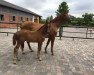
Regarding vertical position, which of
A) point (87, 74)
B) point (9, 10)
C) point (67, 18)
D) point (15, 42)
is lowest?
point (87, 74)

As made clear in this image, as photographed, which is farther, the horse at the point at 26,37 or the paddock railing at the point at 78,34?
the paddock railing at the point at 78,34

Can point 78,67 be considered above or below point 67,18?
below

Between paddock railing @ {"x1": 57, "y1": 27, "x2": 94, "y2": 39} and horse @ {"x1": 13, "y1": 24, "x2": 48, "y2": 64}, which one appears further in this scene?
paddock railing @ {"x1": 57, "y1": 27, "x2": 94, "y2": 39}

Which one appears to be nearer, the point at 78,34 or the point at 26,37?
the point at 26,37

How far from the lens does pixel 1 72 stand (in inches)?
169

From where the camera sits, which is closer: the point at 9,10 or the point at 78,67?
the point at 78,67

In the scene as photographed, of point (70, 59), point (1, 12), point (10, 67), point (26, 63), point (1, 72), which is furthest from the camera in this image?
point (1, 12)

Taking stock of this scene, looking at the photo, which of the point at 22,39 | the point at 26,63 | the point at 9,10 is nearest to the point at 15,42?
the point at 22,39

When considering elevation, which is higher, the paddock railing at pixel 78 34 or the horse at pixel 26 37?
the horse at pixel 26 37

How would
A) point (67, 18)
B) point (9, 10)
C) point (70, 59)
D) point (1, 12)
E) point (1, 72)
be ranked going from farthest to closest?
1. point (9, 10)
2. point (1, 12)
3. point (67, 18)
4. point (70, 59)
5. point (1, 72)

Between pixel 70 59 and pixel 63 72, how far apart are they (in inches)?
57.4

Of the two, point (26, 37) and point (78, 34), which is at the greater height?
point (26, 37)

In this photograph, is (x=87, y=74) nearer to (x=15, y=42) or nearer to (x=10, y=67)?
(x=10, y=67)

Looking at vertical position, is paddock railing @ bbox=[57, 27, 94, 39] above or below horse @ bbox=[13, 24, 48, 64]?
below
